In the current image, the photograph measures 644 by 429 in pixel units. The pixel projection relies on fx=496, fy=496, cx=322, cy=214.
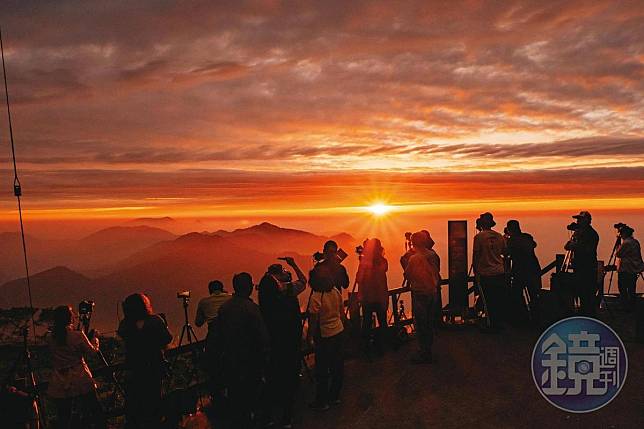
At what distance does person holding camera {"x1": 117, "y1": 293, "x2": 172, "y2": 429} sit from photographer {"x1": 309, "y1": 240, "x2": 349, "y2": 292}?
7.36ft

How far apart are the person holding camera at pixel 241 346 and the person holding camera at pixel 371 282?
11.5 ft

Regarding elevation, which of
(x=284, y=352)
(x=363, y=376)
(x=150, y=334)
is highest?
(x=150, y=334)

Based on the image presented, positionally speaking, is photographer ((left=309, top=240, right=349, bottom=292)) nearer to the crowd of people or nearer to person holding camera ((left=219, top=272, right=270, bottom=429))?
the crowd of people

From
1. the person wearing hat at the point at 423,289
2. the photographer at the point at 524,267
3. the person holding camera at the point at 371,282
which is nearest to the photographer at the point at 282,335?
the person holding camera at the point at 371,282

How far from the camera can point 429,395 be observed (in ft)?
24.7

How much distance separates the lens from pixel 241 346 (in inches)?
233

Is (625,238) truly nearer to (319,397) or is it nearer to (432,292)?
(432,292)

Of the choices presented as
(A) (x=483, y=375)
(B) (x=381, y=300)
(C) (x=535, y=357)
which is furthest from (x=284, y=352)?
(C) (x=535, y=357)

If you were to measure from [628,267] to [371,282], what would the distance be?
22.9ft

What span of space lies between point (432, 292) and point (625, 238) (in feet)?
21.2

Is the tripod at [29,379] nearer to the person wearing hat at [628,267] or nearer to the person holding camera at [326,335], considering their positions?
the person holding camera at [326,335]

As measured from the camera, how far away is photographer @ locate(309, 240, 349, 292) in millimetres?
7051

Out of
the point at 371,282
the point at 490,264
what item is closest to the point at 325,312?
the point at 371,282

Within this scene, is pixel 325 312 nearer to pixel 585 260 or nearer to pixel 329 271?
pixel 329 271
